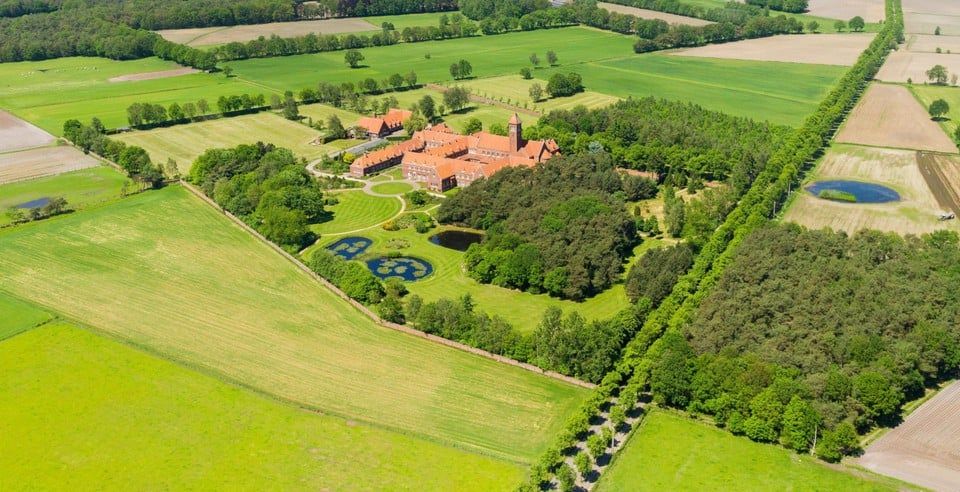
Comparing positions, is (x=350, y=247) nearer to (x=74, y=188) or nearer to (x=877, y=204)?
(x=74, y=188)

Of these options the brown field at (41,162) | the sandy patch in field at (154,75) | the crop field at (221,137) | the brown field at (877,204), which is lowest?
the brown field at (41,162)

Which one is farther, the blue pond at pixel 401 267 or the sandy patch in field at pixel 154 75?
the sandy patch in field at pixel 154 75

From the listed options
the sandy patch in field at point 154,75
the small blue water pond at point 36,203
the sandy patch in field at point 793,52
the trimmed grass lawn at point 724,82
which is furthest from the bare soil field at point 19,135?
the sandy patch in field at point 793,52

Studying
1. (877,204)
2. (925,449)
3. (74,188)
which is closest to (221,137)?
(74,188)

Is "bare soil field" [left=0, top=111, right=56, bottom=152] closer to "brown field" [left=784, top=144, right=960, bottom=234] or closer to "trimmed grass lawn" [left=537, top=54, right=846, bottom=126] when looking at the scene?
"trimmed grass lawn" [left=537, top=54, right=846, bottom=126]

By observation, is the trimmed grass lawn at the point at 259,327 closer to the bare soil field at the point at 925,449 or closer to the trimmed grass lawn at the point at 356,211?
the trimmed grass lawn at the point at 356,211

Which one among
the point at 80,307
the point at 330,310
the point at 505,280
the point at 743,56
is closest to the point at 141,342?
the point at 80,307
